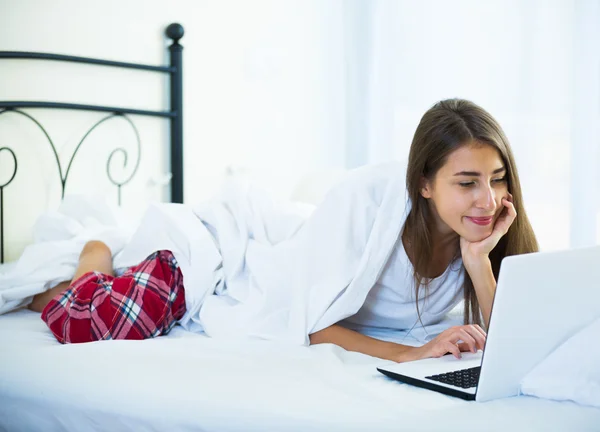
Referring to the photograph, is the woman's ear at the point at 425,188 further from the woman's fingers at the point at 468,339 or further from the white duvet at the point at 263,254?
the woman's fingers at the point at 468,339

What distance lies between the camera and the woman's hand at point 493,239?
1.65 m

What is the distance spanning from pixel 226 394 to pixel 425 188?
697 mm

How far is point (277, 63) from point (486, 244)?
7.64ft

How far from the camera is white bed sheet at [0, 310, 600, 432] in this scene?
3.95 ft

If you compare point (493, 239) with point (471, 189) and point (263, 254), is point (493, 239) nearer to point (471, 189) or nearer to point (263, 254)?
point (471, 189)

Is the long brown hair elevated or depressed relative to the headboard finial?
depressed

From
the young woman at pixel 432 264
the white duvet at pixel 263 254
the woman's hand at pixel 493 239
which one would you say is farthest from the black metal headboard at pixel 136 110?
the woman's hand at pixel 493 239

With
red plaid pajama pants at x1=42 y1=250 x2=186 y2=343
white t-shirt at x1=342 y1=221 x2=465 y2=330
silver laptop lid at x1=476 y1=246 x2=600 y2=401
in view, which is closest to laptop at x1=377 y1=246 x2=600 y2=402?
silver laptop lid at x1=476 y1=246 x2=600 y2=401

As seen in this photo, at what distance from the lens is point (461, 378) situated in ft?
4.39

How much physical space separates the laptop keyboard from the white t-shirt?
45 centimetres

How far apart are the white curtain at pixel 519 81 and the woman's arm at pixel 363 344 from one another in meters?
1.61

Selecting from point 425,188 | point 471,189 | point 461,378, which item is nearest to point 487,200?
point 471,189

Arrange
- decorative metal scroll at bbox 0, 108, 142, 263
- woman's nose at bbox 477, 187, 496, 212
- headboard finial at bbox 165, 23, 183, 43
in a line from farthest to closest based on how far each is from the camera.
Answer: headboard finial at bbox 165, 23, 183, 43 < decorative metal scroll at bbox 0, 108, 142, 263 < woman's nose at bbox 477, 187, 496, 212

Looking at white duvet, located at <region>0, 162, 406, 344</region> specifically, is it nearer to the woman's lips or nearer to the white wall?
the woman's lips
